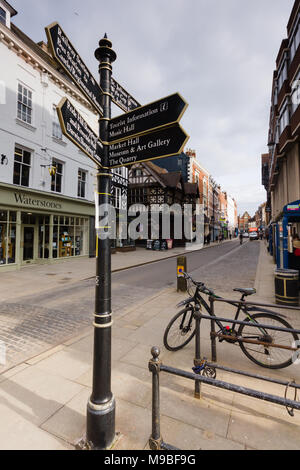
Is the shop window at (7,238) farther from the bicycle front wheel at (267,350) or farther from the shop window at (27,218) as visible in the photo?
the bicycle front wheel at (267,350)

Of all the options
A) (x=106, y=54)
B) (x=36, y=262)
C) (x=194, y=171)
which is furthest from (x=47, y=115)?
(x=194, y=171)

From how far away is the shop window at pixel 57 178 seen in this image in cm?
1543

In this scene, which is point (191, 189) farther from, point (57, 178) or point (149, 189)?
point (57, 178)

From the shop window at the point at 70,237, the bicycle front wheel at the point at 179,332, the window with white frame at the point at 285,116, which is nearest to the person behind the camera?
the bicycle front wheel at the point at 179,332

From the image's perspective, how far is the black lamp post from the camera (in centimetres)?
210

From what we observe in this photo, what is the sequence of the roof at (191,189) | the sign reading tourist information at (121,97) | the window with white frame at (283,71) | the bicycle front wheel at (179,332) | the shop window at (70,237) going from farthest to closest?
the roof at (191,189)
the shop window at (70,237)
the window with white frame at (283,71)
the bicycle front wheel at (179,332)
the sign reading tourist information at (121,97)

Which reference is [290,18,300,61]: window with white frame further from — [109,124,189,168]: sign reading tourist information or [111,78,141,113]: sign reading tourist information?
[109,124,189,168]: sign reading tourist information

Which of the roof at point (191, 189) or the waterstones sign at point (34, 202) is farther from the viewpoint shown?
the roof at point (191, 189)

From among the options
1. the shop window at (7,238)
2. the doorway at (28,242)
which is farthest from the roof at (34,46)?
the doorway at (28,242)

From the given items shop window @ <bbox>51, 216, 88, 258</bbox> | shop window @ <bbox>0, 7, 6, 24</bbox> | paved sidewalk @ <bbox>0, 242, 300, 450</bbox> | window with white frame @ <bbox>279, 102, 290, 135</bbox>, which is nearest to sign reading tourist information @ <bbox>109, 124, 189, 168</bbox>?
paved sidewalk @ <bbox>0, 242, 300, 450</bbox>

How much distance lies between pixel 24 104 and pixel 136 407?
1611cm

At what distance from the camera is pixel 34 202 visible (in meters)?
13.8

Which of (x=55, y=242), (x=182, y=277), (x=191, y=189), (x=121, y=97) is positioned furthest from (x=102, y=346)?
(x=191, y=189)

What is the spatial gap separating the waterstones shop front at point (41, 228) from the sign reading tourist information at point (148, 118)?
12.0 metres
